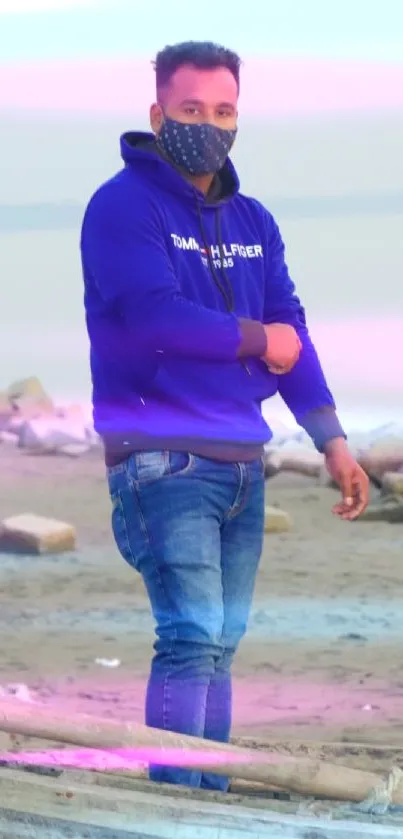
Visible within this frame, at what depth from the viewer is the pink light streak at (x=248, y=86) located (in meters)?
2.11

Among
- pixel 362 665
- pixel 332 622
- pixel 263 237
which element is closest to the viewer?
pixel 263 237

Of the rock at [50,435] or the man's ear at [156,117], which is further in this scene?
the rock at [50,435]

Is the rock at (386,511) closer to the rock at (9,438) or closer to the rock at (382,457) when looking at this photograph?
the rock at (382,457)

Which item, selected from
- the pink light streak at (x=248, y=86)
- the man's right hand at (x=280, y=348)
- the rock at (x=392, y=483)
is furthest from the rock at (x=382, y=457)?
the man's right hand at (x=280, y=348)

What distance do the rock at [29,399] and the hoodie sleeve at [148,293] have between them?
543mm

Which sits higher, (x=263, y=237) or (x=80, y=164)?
(x=80, y=164)

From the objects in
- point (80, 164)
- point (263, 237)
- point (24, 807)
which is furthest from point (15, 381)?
point (24, 807)

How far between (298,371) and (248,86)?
58 cm

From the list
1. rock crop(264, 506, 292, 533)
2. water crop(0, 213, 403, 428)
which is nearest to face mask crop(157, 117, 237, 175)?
water crop(0, 213, 403, 428)

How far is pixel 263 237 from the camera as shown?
1736 mm

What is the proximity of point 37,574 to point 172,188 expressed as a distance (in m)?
1.39

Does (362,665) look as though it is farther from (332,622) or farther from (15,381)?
(15,381)

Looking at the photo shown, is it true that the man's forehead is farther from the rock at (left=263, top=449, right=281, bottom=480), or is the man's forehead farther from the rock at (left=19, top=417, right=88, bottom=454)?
the rock at (left=263, top=449, right=281, bottom=480)

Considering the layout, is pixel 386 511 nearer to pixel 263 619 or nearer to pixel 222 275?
pixel 263 619
